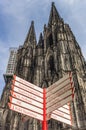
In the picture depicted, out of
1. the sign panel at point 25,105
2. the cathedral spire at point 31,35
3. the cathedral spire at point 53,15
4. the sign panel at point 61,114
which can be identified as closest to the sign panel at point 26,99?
the sign panel at point 25,105

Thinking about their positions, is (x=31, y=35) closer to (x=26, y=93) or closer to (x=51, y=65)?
(x=51, y=65)

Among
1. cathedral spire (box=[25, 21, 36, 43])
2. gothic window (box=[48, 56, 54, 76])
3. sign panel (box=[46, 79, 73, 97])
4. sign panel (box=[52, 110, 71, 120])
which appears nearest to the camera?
sign panel (box=[46, 79, 73, 97])

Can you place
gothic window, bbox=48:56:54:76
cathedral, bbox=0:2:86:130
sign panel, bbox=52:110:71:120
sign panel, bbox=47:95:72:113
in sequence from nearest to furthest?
sign panel, bbox=47:95:72:113 < sign panel, bbox=52:110:71:120 < cathedral, bbox=0:2:86:130 < gothic window, bbox=48:56:54:76

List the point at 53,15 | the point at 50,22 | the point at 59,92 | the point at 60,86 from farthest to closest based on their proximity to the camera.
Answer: the point at 53,15, the point at 50,22, the point at 60,86, the point at 59,92

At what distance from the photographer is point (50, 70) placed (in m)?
25.2

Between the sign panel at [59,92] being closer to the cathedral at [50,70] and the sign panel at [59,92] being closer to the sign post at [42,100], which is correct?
the sign post at [42,100]

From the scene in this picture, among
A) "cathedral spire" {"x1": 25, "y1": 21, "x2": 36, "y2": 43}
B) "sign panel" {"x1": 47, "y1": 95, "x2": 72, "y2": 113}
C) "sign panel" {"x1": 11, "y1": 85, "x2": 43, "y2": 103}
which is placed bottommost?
"sign panel" {"x1": 47, "y1": 95, "x2": 72, "y2": 113}

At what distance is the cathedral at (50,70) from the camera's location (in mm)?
17847

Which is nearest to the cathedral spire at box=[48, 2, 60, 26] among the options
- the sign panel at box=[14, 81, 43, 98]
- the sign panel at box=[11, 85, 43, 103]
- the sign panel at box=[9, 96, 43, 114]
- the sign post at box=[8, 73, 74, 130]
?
the sign panel at box=[14, 81, 43, 98]

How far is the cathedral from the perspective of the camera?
58.6 ft

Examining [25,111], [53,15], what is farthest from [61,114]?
[53,15]

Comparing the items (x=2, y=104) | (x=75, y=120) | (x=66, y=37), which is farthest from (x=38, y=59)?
(x=75, y=120)

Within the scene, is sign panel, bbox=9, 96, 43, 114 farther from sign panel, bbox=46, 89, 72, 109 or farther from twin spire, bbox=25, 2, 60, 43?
twin spire, bbox=25, 2, 60, 43

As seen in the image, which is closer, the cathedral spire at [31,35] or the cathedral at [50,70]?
the cathedral at [50,70]
